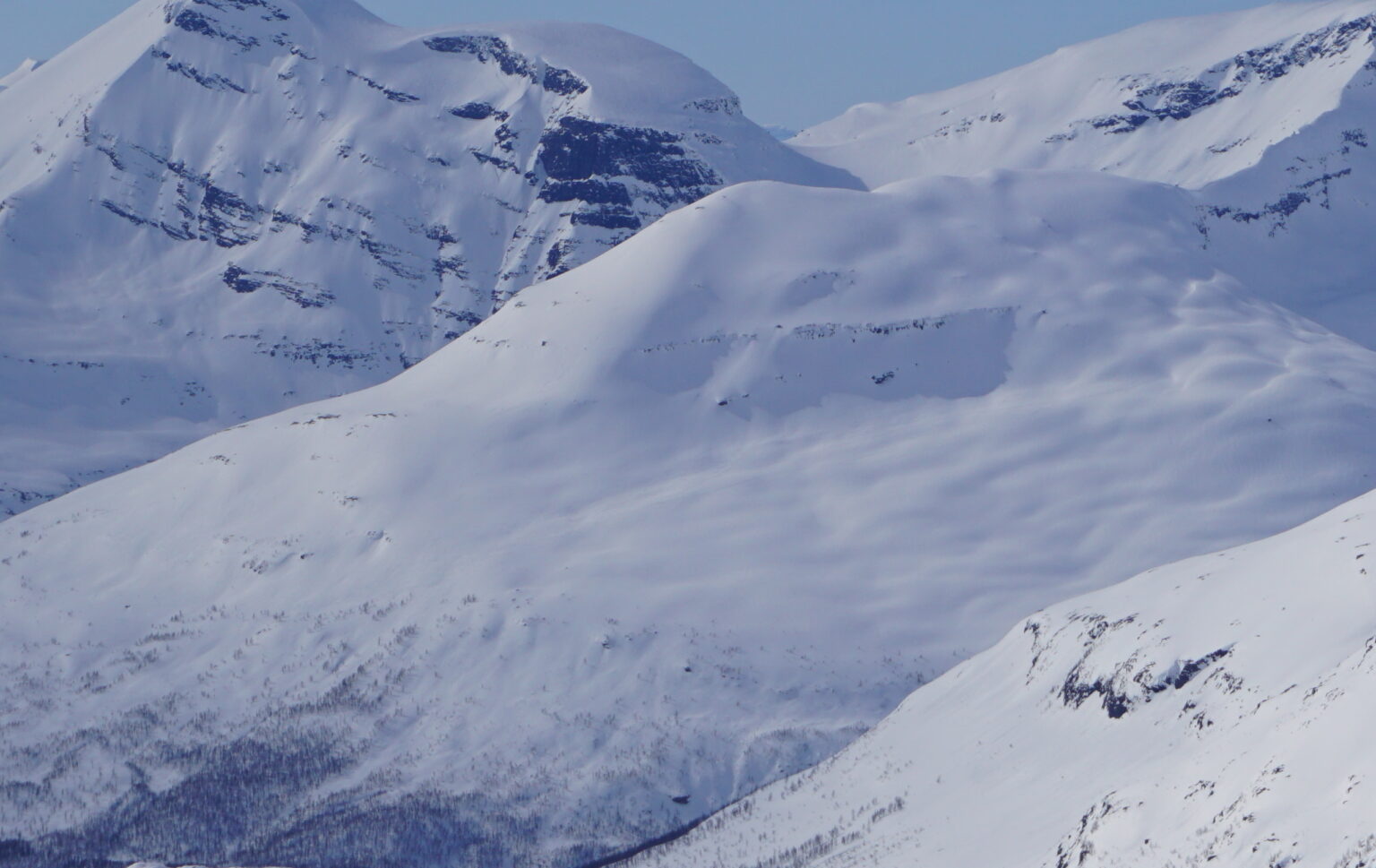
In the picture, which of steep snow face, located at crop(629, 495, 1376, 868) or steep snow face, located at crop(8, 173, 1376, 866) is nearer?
steep snow face, located at crop(629, 495, 1376, 868)

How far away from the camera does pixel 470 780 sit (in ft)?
375

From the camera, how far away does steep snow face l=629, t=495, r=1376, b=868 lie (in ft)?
166

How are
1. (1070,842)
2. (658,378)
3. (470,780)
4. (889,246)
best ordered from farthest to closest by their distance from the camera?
(889,246) < (658,378) < (470,780) < (1070,842)

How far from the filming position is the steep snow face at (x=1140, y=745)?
50.6 meters

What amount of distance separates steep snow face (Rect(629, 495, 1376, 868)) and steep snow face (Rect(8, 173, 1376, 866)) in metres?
19.1

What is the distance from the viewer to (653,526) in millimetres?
145250

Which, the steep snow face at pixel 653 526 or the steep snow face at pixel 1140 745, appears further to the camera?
the steep snow face at pixel 653 526

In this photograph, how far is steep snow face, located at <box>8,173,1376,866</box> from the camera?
115062 millimetres

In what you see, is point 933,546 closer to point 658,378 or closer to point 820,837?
point 658,378

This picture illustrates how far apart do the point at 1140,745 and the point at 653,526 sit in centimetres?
7705

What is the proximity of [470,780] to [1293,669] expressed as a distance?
6366 cm

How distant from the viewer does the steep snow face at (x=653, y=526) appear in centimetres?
11506

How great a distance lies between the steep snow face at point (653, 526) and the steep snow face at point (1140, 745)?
62.8 ft

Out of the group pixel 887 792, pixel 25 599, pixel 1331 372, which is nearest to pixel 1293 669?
pixel 887 792
